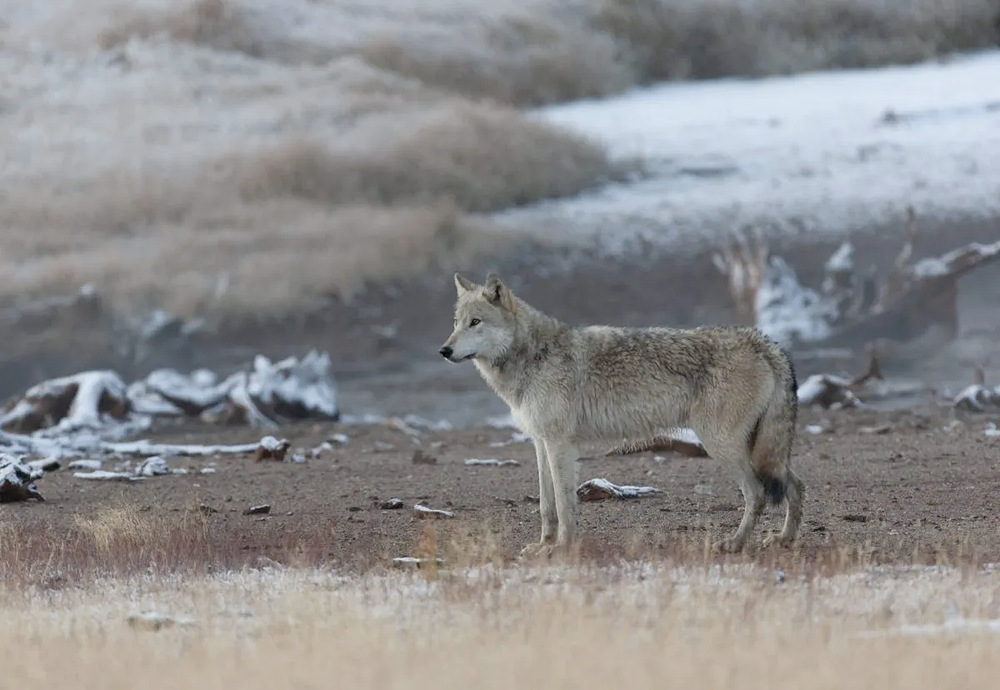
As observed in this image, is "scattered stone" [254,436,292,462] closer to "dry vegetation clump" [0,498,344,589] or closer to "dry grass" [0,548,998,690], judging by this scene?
"dry vegetation clump" [0,498,344,589]

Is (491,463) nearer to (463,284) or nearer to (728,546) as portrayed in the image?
(463,284)

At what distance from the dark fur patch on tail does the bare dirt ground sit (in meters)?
0.34

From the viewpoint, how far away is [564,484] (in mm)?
9016

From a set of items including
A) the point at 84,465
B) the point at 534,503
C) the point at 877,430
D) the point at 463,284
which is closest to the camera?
the point at 463,284

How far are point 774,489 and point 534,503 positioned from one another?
10.3ft

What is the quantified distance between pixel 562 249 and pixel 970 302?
7.37 m

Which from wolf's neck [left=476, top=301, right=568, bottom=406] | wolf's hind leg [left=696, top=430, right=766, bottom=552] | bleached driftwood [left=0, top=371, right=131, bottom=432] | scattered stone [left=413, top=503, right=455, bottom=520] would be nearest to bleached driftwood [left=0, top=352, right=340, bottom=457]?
bleached driftwood [left=0, top=371, right=131, bottom=432]

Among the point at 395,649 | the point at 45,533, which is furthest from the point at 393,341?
the point at 395,649

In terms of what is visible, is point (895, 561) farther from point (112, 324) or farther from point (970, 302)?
point (112, 324)

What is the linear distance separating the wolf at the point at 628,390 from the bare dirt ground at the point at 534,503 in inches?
15.4

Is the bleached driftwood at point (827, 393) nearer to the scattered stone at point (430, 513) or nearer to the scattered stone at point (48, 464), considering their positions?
the scattered stone at point (48, 464)

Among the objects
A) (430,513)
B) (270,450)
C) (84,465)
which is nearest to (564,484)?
(430,513)

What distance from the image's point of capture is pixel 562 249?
2631cm

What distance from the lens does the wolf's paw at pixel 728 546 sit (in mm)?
8703
